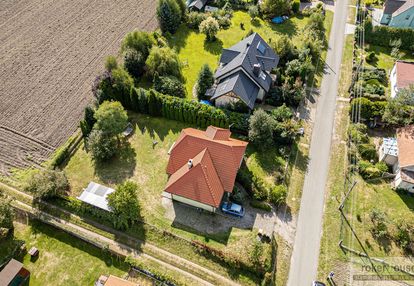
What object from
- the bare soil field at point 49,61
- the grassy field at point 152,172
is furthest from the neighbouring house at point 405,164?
the bare soil field at point 49,61

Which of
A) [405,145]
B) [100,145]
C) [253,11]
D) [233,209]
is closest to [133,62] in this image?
[100,145]

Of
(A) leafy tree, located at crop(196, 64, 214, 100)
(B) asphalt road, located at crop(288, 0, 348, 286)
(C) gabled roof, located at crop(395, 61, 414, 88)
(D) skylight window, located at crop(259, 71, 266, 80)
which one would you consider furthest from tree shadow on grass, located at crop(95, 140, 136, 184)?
(C) gabled roof, located at crop(395, 61, 414, 88)

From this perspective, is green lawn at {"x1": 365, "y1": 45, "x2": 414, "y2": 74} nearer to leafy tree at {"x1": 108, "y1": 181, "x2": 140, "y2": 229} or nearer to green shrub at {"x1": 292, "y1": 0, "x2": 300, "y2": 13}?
green shrub at {"x1": 292, "y1": 0, "x2": 300, "y2": 13}

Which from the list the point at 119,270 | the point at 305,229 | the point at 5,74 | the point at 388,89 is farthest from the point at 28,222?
the point at 388,89

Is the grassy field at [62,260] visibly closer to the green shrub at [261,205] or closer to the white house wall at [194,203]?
the white house wall at [194,203]

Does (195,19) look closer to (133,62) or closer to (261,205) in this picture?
(133,62)
